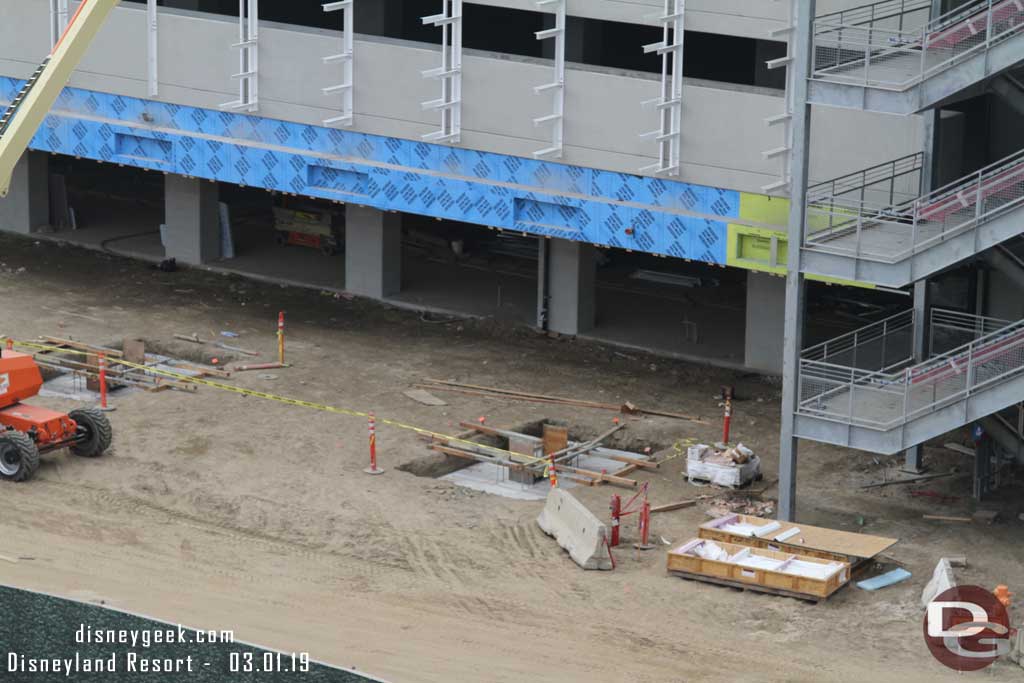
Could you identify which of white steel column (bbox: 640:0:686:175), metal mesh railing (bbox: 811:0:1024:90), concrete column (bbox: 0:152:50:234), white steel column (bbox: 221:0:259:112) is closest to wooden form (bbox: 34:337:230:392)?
white steel column (bbox: 221:0:259:112)

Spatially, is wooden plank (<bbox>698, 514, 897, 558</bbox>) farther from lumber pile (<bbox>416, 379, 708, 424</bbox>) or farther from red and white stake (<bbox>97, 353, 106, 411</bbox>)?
red and white stake (<bbox>97, 353, 106, 411</bbox>)

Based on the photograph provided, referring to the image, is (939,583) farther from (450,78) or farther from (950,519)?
(450,78)

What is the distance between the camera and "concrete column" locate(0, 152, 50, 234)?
50.8m

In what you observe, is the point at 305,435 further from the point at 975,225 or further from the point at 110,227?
→ the point at 110,227

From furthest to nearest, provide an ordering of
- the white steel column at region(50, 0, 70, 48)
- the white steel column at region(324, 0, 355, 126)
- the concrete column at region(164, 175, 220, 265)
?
the concrete column at region(164, 175, 220, 265)
the white steel column at region(50, 0, 70, 48)
the white steel column at region(324, 0, 355, 126)

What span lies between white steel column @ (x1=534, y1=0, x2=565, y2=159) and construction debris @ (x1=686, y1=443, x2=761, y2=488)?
26.6 ft

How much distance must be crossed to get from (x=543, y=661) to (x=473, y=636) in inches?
51.3

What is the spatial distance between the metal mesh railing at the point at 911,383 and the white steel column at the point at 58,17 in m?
22.8

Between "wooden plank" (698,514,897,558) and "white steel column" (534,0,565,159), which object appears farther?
"white steel column" (534,0,565,159)

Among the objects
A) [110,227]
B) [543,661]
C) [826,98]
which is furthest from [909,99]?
[110,227]

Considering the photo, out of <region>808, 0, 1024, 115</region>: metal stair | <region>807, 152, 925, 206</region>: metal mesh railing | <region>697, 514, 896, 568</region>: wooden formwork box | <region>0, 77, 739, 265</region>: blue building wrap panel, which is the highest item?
<region>808, 0, 1024, 115</region>: metal stair

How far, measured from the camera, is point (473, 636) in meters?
28.1

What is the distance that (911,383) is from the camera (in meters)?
31.2

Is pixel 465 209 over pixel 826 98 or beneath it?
beneath
